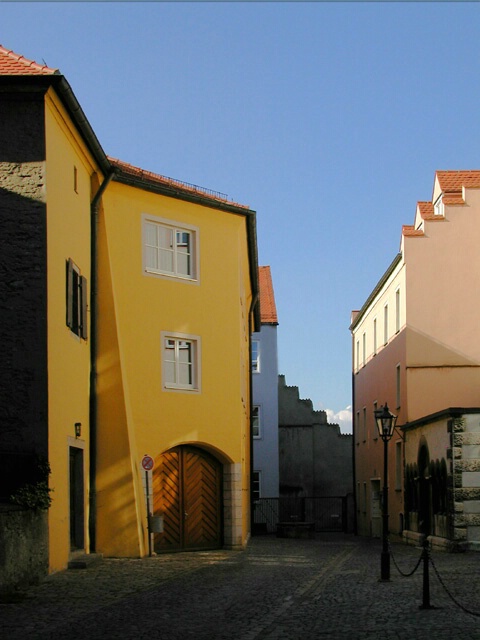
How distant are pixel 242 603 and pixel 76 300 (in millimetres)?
9144

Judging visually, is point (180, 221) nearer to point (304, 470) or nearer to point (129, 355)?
point (129, 355)

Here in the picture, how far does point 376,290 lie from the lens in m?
41.8

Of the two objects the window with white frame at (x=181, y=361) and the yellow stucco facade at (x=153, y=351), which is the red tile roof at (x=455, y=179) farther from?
the window with white frame at (x=181, y=361)

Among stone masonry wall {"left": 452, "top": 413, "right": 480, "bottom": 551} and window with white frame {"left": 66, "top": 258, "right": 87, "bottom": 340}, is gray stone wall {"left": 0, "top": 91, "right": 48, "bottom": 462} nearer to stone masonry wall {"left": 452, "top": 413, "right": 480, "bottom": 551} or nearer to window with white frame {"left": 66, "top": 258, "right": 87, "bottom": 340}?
window with white frame {"left": 66, "top": 258, "right": 87, "bottom": 340}

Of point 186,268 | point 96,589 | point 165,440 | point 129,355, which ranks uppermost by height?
point 186,268

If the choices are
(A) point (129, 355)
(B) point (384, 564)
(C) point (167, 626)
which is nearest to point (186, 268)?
(A) point (129, 355)

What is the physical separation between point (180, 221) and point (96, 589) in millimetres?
11780

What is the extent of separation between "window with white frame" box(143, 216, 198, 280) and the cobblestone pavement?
703 cm

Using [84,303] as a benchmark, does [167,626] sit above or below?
below

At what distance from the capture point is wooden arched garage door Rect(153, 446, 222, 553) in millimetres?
A: 25625

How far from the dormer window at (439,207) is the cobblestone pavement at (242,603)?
1584cm

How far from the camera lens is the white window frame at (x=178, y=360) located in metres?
25.6

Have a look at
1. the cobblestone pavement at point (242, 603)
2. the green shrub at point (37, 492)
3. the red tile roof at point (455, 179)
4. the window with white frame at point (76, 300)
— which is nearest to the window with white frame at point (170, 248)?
the window with white frame at point (76, 300)

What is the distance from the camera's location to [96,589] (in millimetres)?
16516
